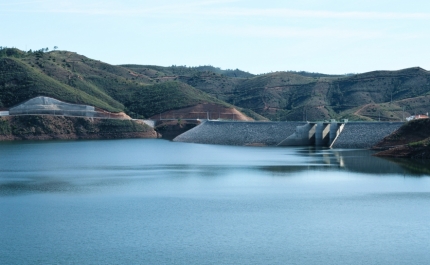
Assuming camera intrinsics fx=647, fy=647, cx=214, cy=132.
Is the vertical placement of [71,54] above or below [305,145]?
above

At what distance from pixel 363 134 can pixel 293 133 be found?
12888 millimetres

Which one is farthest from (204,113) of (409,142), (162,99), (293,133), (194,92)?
(409,142)

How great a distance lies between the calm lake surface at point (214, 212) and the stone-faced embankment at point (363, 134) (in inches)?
876

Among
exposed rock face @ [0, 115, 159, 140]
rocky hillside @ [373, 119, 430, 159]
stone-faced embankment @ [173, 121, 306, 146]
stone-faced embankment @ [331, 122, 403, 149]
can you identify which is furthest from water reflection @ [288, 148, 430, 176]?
exposed rock face @ [0, 115, 159, 140]

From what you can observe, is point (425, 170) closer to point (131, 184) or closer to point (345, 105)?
point (131, 184)

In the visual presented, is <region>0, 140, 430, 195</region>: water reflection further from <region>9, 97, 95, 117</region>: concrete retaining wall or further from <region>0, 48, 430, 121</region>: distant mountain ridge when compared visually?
<region>0, 48, 430, 121</region>: distant mountain ridge

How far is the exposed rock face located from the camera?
417 feet

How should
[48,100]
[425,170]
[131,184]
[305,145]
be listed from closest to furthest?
[131,184]
[425,170]
[305,145]
[48,100]

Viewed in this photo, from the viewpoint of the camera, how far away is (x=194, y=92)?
164m

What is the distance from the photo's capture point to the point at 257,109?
183 metres

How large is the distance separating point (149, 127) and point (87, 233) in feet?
339

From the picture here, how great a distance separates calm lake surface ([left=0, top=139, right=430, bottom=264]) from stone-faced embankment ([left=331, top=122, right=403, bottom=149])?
22.3 metres

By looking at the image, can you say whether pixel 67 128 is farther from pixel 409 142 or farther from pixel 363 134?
pixel 409 142


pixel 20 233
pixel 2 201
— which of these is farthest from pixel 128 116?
pixel 20 233
